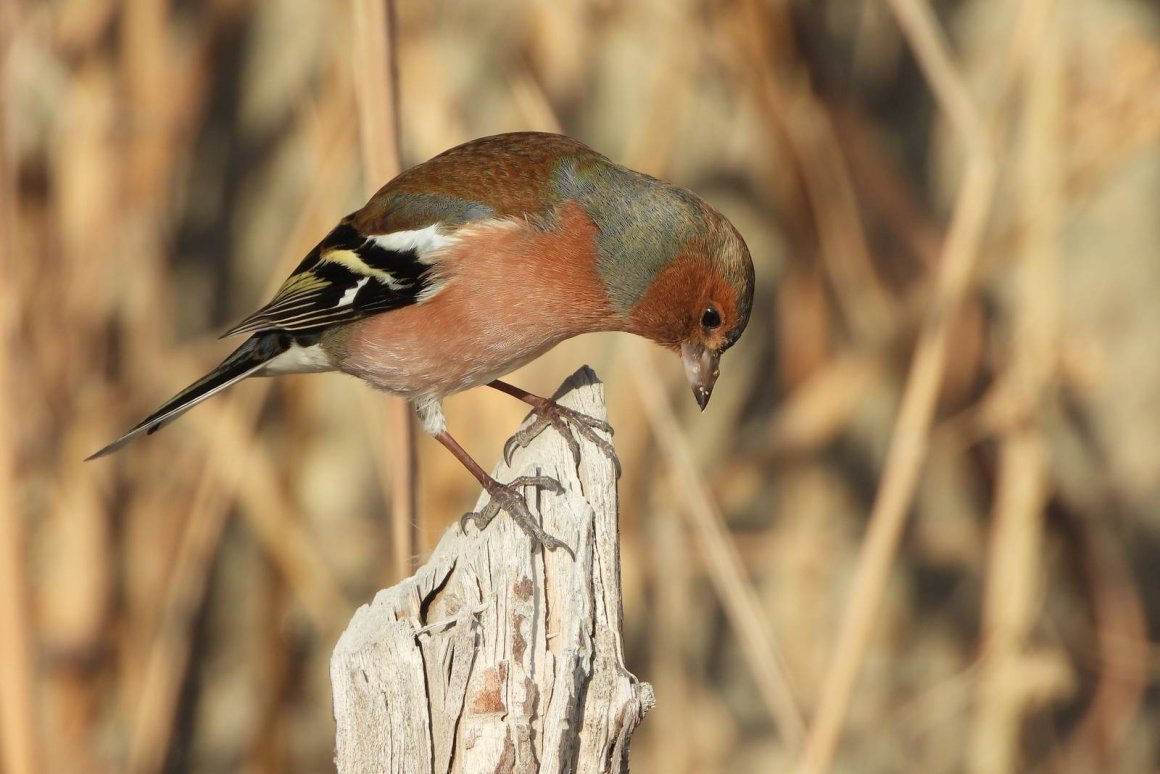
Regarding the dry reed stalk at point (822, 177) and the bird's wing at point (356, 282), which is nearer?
the bird's wing at point (356, 282)

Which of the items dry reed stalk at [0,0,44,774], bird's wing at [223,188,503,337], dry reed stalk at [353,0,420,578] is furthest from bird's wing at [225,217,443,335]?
dry reed stalk at [0,0,44,774]

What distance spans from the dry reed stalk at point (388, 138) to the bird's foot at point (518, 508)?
13 centimetres

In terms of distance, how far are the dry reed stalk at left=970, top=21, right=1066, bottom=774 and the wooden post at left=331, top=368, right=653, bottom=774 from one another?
1.76m

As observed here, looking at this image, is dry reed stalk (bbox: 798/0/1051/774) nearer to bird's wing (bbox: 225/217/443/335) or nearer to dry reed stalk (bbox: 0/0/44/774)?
bird's wing (bbox: 225/217/443/335)

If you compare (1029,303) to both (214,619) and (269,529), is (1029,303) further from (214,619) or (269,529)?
(214,619)

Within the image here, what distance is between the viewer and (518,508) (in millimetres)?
1830

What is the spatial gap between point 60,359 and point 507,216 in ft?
4.77

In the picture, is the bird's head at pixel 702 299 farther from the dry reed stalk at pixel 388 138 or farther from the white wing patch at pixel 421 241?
the dry reed stalk at pixel 388 138

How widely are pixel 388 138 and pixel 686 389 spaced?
1959 mm

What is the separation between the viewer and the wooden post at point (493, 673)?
5.33 feet

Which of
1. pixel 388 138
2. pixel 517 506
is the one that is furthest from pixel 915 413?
pixel 388 138

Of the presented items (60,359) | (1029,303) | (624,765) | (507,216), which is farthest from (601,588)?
(60,359)

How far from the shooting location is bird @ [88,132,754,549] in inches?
97.7

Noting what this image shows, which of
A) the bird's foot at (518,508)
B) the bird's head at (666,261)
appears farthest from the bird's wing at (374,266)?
the bird's foot at (518,508)
